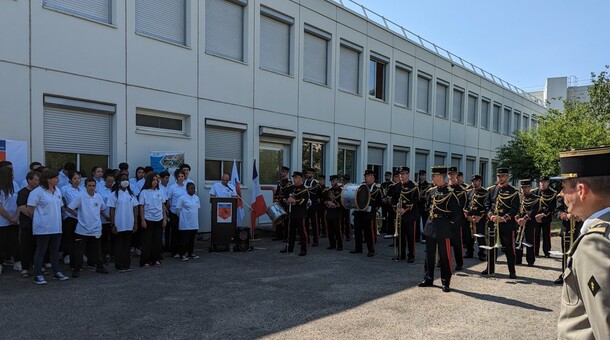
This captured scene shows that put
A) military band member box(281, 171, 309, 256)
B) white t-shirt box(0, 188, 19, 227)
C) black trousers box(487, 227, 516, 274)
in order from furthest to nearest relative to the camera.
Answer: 1. military band member box(281, 171, 309, 256)
2. black trousers box(487, 227, 516, 274)
3. white t-shirt box(0, 188, 19, 227)

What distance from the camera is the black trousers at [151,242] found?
8.91 m

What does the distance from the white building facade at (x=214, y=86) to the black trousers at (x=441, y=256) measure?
731 cm

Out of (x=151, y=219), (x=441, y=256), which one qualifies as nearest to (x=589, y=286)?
(x=441, y=256)

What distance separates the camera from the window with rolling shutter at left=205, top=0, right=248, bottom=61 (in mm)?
13492

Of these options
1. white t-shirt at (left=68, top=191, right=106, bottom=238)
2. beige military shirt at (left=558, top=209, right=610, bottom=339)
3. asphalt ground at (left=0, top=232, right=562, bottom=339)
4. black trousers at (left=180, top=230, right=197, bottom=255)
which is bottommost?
asphalt ground at (left=0, top=232, right=562, bottom=339)

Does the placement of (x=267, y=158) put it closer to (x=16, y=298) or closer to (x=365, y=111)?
(x=365, y=111)

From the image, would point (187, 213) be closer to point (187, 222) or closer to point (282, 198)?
point (187, 222)

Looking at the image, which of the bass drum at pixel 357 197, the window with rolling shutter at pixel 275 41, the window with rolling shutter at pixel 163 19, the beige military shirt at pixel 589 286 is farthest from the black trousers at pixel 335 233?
the beige military shirt at pixel 589 286

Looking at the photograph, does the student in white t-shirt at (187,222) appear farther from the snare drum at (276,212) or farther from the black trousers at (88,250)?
the snare drum at (276,212)

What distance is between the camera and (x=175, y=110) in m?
12.4

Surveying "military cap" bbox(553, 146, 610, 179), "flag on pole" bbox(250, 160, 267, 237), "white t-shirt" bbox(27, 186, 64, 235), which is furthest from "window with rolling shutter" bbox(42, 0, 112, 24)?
"military cap" bbox(553, 146, 610, 179)

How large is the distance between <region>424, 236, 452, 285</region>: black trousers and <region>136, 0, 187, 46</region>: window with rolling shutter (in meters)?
8.78

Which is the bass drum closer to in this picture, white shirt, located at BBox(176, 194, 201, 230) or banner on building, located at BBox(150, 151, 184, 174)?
white shirt, located at BBox(176, 194, 201, 230)

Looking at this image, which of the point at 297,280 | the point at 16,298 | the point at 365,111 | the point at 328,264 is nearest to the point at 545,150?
the point at 365,111
